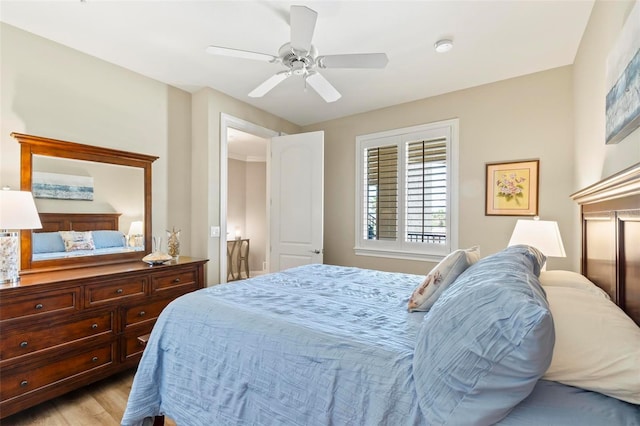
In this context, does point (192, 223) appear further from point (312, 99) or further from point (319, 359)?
point (319, 359)

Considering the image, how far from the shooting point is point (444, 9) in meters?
1.96

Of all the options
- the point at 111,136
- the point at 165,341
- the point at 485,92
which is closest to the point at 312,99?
the point at 485,92

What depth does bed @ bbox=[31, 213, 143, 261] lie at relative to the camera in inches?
89.7

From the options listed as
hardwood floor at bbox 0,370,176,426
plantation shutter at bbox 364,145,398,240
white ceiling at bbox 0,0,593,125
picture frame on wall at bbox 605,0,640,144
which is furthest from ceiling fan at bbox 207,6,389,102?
hardwood floor at bbox 0,370,176,426

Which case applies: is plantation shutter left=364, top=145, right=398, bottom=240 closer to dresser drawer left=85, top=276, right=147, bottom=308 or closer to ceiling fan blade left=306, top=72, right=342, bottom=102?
ceiling fan blade left=306, top=72, right=342, bottom=102

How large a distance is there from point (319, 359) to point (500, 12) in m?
2.40

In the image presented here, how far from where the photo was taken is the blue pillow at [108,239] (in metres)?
2.57

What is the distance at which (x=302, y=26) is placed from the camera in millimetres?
1694

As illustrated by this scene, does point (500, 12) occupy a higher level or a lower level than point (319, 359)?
higher

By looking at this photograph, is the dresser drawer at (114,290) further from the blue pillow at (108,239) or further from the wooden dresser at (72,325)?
the blue pillow at (108,239)

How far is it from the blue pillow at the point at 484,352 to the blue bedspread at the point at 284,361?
75mm

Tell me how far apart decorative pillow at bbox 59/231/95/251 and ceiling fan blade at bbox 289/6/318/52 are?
2276 millimetres

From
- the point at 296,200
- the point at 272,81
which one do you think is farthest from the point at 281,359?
the point at 296,200

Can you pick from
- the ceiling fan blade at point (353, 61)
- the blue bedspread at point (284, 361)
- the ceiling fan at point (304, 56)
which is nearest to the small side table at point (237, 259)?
the blue bedspread at point (284, 361)
